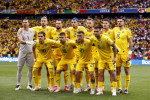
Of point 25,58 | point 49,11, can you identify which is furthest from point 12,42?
point 25,58

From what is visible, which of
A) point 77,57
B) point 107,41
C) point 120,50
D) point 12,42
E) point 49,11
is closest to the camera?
point 107,41

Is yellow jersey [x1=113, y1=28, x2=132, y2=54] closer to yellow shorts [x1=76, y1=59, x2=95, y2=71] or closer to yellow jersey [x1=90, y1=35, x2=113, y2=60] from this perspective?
yellow jersey [x1=90, y1=35, x2=113, y2=60]

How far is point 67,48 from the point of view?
931 cm

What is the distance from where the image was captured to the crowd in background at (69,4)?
3909cm

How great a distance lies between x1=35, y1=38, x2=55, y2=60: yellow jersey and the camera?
31.2 feet

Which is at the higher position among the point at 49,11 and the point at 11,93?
the point at 49,11

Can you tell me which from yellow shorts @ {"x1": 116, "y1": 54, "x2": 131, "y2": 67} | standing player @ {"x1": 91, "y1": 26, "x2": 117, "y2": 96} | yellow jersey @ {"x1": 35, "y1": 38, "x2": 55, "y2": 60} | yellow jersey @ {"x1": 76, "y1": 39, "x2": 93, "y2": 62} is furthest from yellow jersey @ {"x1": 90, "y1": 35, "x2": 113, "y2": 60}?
yellow jersey @ {"x1": 35, "y1": 38, "x2": 55, "y2": 60}

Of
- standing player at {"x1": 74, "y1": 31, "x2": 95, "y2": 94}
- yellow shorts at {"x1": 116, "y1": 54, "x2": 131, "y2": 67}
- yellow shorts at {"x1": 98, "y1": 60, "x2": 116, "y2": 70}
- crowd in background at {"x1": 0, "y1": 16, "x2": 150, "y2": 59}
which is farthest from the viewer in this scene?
crowd in background at {"x1": 0, "y1": 16, "x2": 150, "y2": 59}

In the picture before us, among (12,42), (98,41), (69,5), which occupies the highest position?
(69,5)

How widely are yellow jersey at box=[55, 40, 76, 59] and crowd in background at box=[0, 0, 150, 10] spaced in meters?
31.0

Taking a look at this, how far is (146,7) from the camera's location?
3794 cm

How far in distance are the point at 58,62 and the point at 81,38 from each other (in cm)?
173

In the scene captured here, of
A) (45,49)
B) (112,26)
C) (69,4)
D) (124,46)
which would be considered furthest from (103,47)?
(69,4)

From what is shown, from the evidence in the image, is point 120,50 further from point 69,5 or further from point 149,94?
point 69,5
